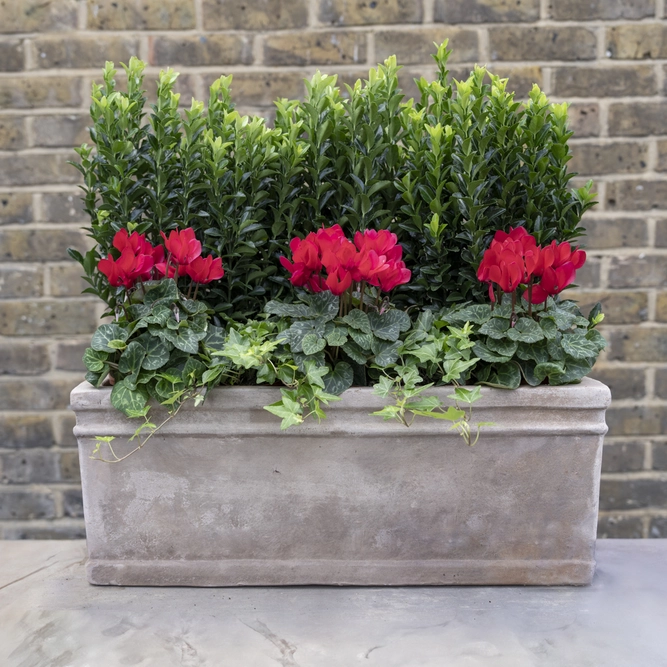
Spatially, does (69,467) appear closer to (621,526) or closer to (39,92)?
(39,92)

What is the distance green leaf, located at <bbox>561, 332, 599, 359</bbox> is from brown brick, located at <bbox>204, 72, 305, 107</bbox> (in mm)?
1008

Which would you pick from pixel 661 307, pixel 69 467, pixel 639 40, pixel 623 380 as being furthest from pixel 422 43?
pixel 69 467

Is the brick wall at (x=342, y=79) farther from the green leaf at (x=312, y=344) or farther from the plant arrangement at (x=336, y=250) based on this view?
the green leaf at (x=312, y=344)

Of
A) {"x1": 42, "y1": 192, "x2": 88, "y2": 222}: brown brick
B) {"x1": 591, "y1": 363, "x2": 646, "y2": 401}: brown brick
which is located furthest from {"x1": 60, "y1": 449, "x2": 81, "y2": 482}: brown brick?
{"x1": 591, "y1": 363, "x2": 646, "y2": 401}: brown brick

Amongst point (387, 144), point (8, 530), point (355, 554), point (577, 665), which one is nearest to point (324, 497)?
point (355, 554)

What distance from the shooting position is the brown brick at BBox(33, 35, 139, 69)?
5.31 ft

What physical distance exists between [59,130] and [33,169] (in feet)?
0.41

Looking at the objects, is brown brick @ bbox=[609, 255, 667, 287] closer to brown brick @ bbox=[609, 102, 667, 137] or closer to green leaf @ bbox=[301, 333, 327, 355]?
brown brick @ bbox=[609, 102, 667, 137]

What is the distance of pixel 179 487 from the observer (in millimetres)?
1009

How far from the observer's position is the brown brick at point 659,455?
1702mm

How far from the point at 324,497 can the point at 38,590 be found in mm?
512

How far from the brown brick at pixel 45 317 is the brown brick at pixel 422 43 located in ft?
3.44

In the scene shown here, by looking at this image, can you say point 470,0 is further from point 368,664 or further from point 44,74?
point 368,664

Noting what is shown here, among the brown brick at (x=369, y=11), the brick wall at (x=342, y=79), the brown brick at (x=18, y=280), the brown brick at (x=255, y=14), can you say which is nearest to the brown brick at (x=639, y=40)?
the brick wall at (x=342, y=79)
